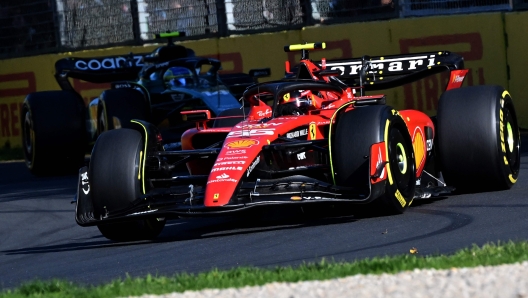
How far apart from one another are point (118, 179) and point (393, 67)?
10.5ft

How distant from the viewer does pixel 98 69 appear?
15.2 m

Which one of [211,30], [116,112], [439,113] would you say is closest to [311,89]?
[439,113]

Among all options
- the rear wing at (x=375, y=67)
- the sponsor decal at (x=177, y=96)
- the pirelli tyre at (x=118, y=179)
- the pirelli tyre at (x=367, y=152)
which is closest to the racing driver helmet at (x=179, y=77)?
the sponsor decal at (x=177, y=96)

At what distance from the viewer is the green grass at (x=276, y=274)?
17.5 feet

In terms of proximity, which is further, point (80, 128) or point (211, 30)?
point (211, 30)

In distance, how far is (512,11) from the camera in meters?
14.2

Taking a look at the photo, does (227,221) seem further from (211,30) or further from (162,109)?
(211,30)

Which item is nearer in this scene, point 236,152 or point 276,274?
point 276,274

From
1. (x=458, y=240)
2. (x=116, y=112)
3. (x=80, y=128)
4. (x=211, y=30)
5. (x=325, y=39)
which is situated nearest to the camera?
(x=458, y=240)

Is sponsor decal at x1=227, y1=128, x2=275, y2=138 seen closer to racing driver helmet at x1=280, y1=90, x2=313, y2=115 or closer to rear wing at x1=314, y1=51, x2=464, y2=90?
racing driver helmet at x1=280, y1=90, x2=313, y2=115

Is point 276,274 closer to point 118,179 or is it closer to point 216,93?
point 118,179

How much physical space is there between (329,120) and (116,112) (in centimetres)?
597

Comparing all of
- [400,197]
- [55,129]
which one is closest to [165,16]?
[55,129]

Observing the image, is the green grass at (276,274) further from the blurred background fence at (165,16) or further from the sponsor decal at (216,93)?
the blurred background fence at (165,16)
